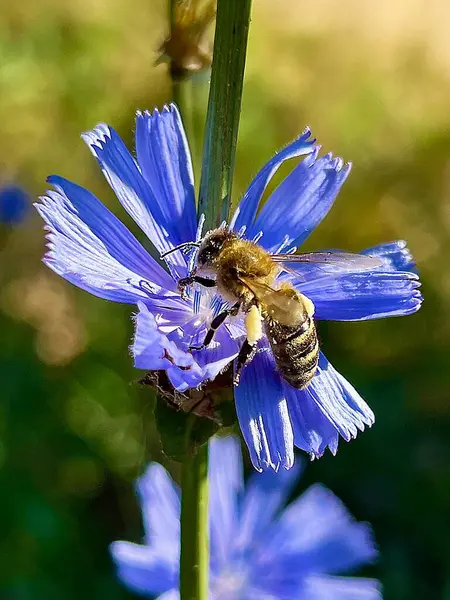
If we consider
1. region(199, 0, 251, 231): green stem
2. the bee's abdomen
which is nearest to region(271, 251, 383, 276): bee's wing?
the bee's abdomen

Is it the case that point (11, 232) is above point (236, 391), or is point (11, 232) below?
above

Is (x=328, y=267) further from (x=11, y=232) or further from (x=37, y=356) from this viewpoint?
(x=11, y=232)

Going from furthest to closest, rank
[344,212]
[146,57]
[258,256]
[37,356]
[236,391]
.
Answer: [146,57]
[344,212]
[37,356]
[258,256]
[236,391]

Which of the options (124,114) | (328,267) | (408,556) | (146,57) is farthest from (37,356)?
(328,267)

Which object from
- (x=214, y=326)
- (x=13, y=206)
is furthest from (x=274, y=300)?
(x=13, y=206)

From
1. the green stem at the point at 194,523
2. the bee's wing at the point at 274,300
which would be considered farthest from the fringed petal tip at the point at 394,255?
the green stem at the point at 194,523

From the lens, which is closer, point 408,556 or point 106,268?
point 106,268

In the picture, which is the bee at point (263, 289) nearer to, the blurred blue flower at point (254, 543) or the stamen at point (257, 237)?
the stamen at point (257, 237)


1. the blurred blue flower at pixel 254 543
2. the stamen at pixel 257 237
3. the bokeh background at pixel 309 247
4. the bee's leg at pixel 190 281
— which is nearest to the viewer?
the bee's leg at pixel 190 281
